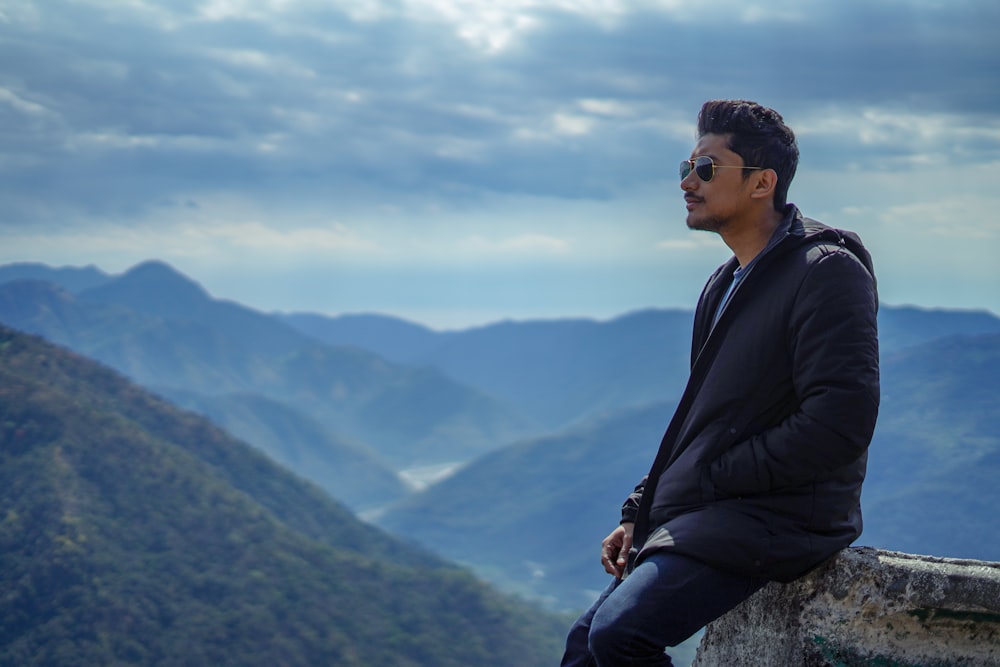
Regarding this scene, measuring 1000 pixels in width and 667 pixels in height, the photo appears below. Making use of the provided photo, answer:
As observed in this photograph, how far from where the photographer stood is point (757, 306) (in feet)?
13.2

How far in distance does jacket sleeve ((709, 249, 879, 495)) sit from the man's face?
54 centimetres

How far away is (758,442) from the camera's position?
151 inches

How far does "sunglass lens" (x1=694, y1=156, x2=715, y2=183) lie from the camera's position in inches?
168

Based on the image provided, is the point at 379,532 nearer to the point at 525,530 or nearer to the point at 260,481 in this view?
the point at 260,481

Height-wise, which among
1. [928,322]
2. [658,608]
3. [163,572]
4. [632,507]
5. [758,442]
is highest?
[928,322]

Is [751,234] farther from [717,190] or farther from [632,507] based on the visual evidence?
[632,507]

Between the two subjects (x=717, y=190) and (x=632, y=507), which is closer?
(x=717, y=190)

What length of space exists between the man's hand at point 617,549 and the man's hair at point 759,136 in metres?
1.46

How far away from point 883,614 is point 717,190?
1.71 meters

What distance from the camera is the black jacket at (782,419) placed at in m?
3.73

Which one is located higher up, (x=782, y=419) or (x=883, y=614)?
(x=782, y=419)

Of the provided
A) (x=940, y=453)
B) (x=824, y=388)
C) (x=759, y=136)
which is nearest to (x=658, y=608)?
(x=824, y=388)

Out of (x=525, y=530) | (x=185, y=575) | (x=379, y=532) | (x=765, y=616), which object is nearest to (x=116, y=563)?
(x=185, y=575)

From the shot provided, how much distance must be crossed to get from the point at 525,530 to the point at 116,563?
131415mm
